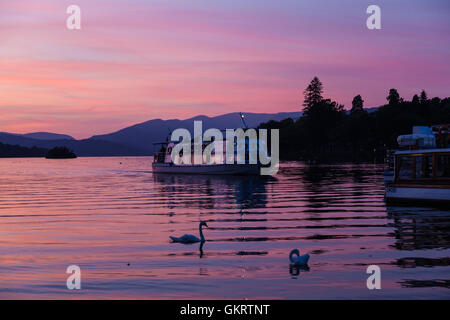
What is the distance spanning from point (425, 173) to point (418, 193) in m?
1.27

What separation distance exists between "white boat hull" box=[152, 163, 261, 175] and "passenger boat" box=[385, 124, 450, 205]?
43716mm

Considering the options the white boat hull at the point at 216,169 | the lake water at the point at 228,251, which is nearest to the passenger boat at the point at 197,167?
the white boat hull at the point at 216,169

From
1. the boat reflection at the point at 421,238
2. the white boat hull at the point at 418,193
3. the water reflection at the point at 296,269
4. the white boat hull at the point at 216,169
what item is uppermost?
the white boat hull at the point at 216,169

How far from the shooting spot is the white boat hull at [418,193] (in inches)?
1287

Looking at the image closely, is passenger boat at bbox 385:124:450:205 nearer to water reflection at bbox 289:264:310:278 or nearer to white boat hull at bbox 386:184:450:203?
white boat hull at bbox 386:184:450:203

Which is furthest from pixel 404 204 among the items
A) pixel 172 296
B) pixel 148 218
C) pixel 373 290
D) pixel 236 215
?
pixel 172 296

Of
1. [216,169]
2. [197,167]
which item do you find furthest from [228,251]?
[197,167]

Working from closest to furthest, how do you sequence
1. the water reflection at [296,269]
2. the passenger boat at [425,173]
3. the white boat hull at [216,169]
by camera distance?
the water reflection at [296,269]
the passenger boat at [425,173]
the white boat hull at [216,169]

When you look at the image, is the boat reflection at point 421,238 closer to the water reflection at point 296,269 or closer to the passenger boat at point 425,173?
the passenger boat at point 425,173

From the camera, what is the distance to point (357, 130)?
652ft

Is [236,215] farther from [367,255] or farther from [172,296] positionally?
[172,296]

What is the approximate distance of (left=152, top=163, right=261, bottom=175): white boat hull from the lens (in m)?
80.5

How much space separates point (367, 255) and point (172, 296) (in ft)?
25.9
